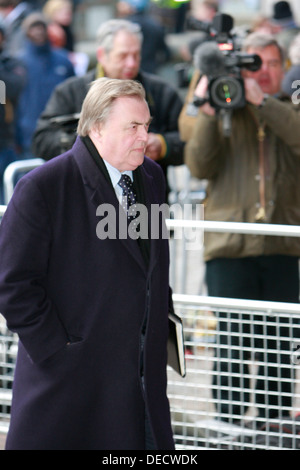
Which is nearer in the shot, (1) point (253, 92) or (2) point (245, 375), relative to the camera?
(2) point (245, 375)

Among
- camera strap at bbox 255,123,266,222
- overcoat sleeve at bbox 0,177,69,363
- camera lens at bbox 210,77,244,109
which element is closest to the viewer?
overcoat sleeve at bbox 0,177,69,363

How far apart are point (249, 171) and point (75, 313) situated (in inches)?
72.0

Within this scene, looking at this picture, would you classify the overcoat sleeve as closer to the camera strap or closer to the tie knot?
the tie knot

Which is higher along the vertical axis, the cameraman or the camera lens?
the camera lens

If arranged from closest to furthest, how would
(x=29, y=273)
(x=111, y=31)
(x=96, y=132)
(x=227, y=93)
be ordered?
(x=29, y=273) < (x=96, y=132) < (x=227, y=93) < (x=111, y=31)

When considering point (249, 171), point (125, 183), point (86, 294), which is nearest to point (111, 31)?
point (249, 171)

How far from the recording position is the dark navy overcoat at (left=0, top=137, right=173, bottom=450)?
3084mm

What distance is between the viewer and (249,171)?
4.72 metres

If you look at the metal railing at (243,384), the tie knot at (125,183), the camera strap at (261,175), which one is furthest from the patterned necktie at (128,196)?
the camera strap at (261,175)

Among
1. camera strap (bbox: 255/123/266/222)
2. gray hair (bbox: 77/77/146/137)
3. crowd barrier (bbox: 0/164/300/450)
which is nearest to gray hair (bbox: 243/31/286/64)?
camera strap (bbox: 255/123/266/222)

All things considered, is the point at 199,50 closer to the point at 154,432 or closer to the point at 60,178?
the point at 60,178

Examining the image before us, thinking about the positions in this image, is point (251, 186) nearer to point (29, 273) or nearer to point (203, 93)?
point (203, 93)

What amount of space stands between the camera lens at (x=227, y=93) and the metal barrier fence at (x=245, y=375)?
2.58 ft

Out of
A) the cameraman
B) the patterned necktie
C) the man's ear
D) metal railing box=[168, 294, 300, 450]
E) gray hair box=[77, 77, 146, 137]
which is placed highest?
gray hair box=[77, 77, 146, 137]
